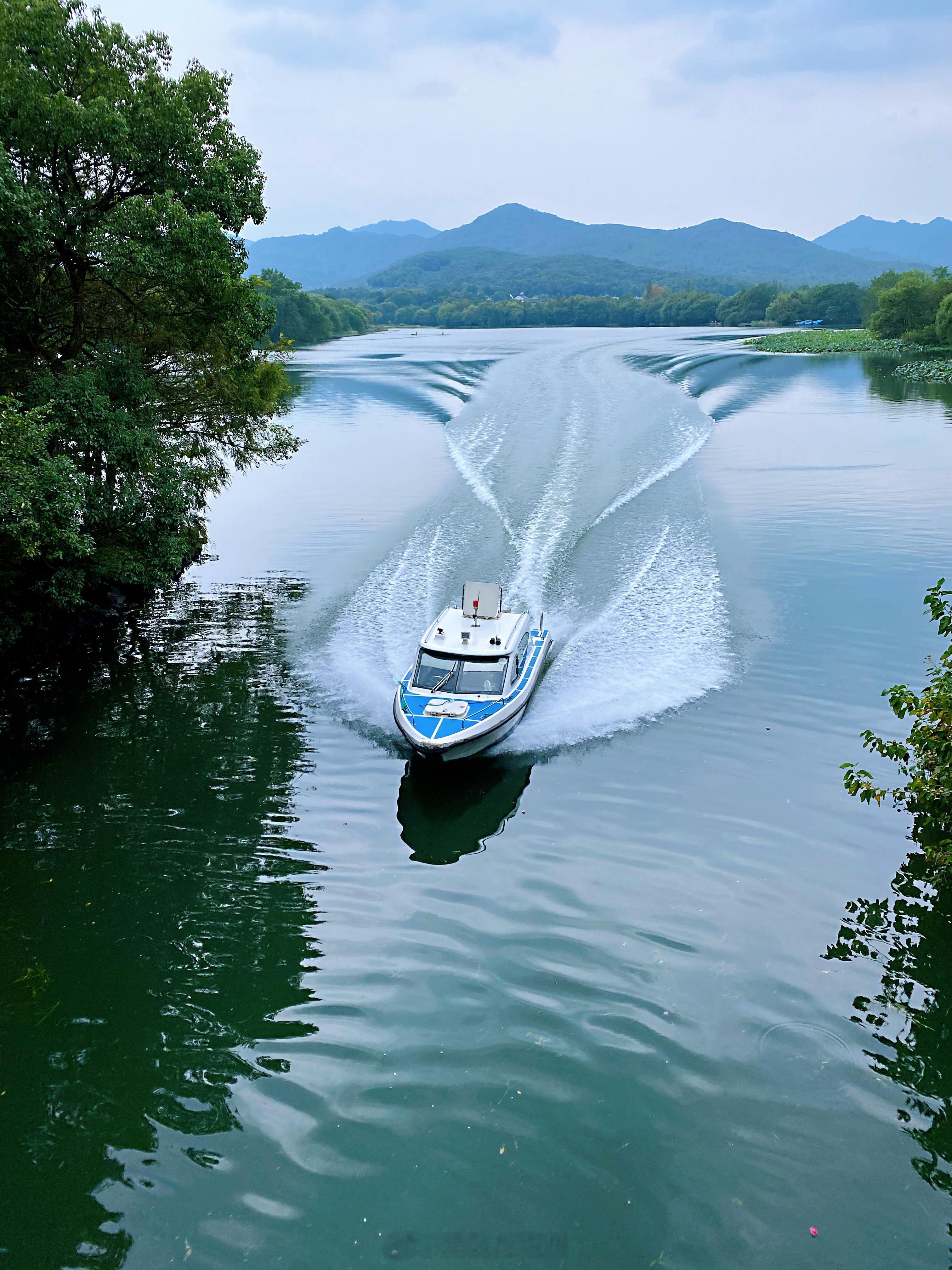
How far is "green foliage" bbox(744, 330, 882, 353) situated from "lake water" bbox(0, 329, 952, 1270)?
88.0m

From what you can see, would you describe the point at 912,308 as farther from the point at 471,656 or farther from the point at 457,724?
the point at 457,724

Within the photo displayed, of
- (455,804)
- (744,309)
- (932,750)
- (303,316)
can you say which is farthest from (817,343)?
(932,750)

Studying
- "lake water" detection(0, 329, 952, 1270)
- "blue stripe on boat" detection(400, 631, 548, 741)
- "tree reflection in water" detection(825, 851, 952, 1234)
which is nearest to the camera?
"lake water" detection(0, 329, 952, 1270)

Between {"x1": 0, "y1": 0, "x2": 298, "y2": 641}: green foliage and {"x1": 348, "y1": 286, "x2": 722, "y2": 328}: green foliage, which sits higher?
{"x1": 348, "y1": 286, "x2": 722, "y2": 328}: green foliage

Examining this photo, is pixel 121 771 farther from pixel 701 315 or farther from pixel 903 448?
pixel 701 315

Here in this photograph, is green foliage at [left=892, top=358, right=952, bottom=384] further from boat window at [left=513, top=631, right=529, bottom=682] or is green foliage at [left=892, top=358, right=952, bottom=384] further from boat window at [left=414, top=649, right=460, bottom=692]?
boat window at [left=414, top=649, right=460, bottom=692]

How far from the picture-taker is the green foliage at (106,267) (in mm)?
16969

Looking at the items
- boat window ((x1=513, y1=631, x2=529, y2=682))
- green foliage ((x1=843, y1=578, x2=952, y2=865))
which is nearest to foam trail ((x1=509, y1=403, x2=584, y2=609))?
boat window ((x1=513, y1=631, x2=529, y2=682))

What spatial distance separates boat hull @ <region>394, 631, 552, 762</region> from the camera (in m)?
15.8

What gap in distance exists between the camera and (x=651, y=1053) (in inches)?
389

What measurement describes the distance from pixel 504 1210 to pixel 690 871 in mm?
6178

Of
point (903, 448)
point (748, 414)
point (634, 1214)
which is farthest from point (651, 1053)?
point (748, 414)

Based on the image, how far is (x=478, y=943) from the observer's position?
11.8 metres

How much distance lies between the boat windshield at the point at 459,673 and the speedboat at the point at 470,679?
14 mm
